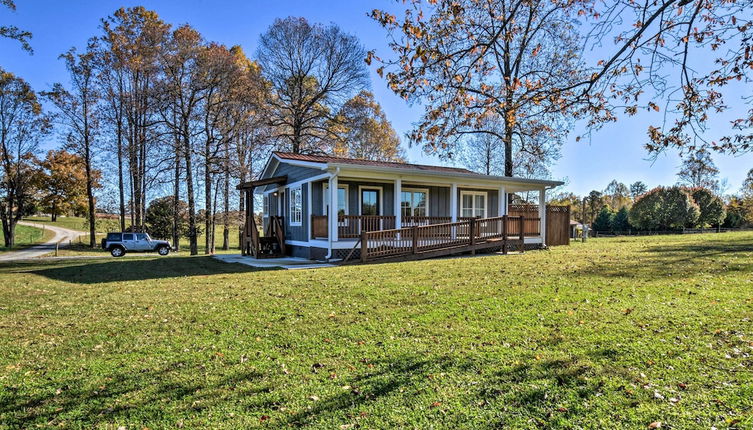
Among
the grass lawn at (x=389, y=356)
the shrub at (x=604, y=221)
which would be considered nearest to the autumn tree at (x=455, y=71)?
the grass lawn at (x=389, y=356)

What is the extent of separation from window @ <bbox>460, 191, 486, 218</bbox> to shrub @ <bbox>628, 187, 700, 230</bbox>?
22.1m

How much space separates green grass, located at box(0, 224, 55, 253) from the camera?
27759 millimetres

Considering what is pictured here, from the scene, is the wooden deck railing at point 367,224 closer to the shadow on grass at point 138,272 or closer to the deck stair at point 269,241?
the deck stair at point 269,241

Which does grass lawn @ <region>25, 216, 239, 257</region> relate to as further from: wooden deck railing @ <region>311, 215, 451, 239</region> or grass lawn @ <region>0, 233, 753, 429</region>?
grass lawn @ <region>0, 233, 753, 429</region>

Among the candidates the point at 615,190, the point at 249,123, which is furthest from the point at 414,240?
the point at 615,190

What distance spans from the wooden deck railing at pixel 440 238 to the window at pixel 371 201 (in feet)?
7.07

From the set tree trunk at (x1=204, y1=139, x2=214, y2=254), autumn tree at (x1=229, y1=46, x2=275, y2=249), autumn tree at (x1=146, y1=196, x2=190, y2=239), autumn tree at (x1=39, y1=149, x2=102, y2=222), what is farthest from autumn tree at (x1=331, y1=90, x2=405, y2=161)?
autumn tree at (x1=39, y1=149, x2=102, y2=222)

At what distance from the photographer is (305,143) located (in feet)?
85.1

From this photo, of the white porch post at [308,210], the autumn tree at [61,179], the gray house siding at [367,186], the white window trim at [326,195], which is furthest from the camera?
the autumn tree at [61,179]

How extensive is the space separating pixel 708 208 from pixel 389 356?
3937cm

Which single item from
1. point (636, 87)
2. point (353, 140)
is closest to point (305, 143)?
point (353, 140)

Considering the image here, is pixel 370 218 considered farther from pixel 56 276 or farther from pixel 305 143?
pixel 305 143

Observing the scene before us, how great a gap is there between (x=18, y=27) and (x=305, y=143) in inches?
621

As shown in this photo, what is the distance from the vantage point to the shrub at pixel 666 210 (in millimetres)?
32000
